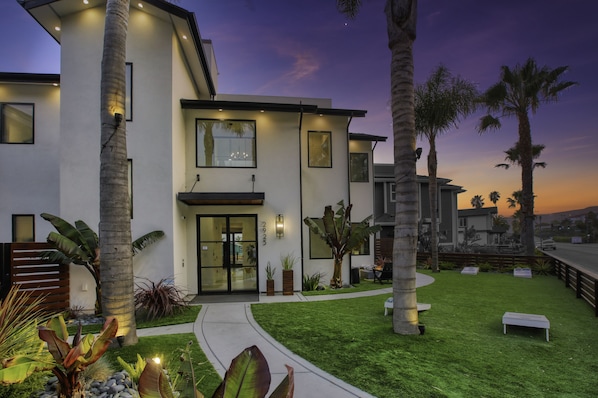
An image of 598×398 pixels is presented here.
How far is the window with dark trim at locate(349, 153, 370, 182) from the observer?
589 inches

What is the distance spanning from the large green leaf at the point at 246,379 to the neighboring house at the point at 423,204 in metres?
22.0

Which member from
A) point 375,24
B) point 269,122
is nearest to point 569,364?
point 269,122

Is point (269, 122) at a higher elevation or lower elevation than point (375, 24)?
lower

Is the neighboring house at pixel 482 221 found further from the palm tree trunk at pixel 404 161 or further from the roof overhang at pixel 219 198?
the palm tree trunk at pixel 404 161

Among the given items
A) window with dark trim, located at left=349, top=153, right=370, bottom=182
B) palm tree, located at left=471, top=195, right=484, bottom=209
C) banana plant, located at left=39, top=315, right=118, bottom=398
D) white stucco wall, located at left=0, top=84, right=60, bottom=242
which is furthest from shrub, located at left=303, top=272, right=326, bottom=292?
palm tree, located at left=471, top=195, right=484, bottom=209

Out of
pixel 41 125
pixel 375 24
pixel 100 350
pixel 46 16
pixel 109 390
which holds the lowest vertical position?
pixel 109 390

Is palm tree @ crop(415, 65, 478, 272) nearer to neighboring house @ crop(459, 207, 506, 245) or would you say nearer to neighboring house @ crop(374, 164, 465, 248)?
neighboring house @ crop(374, 164, 465, 248)

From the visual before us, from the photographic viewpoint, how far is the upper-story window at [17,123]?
1067cm

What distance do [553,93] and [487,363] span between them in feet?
58.3

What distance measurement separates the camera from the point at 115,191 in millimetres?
5492

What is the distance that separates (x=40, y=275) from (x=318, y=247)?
29.1 ft

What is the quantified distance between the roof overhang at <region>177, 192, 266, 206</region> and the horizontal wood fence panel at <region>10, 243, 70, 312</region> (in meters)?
3.62

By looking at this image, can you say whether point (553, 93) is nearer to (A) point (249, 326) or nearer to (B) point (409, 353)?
(B) point (409, 353)

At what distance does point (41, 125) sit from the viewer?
1078cm
